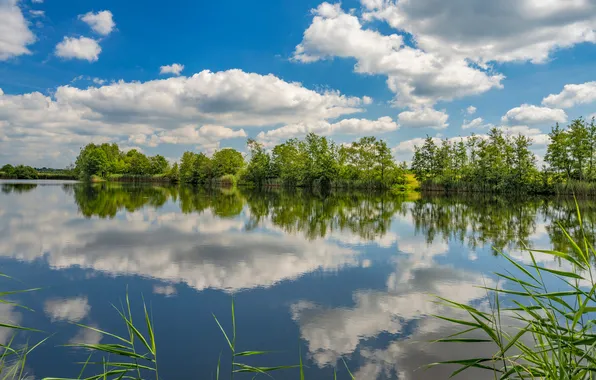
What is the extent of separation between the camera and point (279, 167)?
62438 mm

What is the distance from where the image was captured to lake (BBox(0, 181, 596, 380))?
14.1 ft

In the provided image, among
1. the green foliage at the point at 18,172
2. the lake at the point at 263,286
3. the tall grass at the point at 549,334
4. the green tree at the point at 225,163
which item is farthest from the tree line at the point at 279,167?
the tall grass at the point at 549,334

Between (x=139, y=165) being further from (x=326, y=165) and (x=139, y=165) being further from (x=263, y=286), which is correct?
(x=263, y=286)

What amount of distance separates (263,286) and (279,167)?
183 feet

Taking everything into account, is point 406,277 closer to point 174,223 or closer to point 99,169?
point 174,223

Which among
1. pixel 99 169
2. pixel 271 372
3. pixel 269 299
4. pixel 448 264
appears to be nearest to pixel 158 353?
pixel 271 372

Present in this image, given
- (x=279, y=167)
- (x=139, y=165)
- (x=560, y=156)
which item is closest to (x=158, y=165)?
(x=139, y=165)

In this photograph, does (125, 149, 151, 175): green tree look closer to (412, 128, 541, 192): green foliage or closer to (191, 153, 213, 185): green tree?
(191, 153, 213, 185): green tree

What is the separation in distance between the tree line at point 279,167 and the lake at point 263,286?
36992 mm

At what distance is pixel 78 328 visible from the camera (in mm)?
4922

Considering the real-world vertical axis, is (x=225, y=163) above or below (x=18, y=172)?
above

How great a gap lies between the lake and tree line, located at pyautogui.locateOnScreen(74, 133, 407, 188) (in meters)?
A: 37.0

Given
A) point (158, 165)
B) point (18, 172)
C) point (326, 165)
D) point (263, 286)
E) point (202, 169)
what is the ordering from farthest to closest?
1. point (158, 165)
2. point (18, 172)
3. point (202, 169)
4. point (326, 165)
5. point (263, 286)

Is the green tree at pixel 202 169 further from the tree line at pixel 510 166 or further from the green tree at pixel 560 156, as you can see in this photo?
the green tree at pixel 560 156
